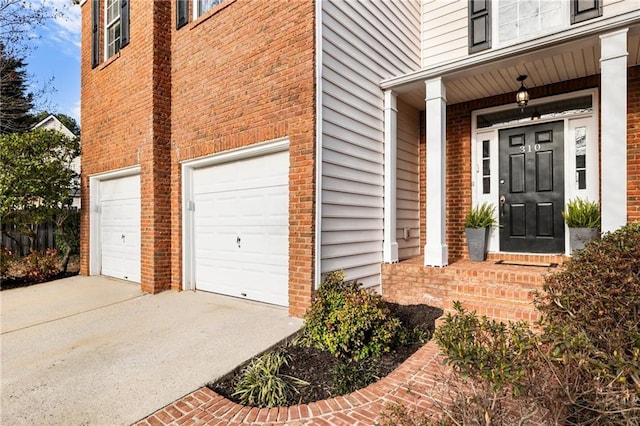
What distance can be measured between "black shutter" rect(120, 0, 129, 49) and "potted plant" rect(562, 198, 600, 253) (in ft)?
26.0

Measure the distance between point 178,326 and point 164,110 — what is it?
12.4 ft

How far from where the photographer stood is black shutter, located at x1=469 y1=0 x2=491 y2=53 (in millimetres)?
5812

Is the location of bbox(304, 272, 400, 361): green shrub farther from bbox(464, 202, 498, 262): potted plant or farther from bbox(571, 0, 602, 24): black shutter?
bbox(571, 0, 602, 24): black shutter

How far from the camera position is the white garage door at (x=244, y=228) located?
473cm

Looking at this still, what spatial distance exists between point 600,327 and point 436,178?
2.75m

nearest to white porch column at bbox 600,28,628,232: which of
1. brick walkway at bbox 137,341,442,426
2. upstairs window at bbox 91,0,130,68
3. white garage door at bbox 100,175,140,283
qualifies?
brick walkway at bbox 137,341,442,426

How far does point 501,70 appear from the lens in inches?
187

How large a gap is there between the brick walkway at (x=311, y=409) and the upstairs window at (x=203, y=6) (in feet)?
18.0

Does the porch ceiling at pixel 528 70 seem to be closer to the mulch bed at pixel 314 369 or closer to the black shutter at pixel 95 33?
the mulch bed at pixel 314 369

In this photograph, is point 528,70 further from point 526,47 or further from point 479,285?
point 479,285

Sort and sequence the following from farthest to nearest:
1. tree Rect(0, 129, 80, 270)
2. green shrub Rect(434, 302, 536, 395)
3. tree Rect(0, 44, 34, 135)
Result: tree Rect(0, 44, 34, 135)
tree Rect(0, 129, 80, 270)
green shrub Rect(434, 302, 536, 395)

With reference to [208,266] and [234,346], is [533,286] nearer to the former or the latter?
→ [234,346]

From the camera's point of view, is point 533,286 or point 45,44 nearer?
point 533,286

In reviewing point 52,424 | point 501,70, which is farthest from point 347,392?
point 501,70
